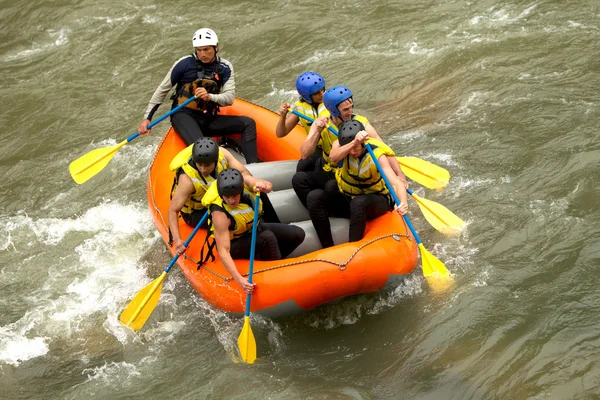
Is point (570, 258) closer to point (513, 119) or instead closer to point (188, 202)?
point (513, 119)

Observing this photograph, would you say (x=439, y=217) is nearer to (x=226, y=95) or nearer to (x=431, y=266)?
(x=431, y=266)

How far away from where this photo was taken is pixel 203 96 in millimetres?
7199

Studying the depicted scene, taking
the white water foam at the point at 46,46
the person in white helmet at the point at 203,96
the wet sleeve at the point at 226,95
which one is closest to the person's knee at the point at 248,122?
the person in white helmet at the point at 203,96

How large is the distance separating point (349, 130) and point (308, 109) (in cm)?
79

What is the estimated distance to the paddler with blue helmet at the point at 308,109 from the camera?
6527 millimetres

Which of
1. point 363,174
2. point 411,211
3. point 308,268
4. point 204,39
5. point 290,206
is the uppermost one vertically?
point 204,39

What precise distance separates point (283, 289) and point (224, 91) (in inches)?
85.1

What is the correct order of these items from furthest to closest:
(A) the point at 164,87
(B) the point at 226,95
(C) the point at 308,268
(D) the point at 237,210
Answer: (A) the point at 164,87
(B) the point at 226,95
(D) the point at 237,210
(C) the point at 308,268

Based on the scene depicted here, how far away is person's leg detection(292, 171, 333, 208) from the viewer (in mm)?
6527

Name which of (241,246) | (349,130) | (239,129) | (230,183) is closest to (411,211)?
(239,129)

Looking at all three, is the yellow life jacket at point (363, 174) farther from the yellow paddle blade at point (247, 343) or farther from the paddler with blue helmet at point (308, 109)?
the yellow paddle blade at point (247, 343)

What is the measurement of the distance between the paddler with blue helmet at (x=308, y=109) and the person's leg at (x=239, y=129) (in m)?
0.49

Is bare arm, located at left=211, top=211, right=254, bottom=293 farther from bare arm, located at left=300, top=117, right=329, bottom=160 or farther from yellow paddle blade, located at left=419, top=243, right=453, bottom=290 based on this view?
yellow paddle blade, located at left=419, top=243, right=453, bottom=290

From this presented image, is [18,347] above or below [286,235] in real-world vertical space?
below
